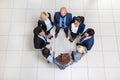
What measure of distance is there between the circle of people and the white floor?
174mm

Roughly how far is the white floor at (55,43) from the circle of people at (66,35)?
17 cm

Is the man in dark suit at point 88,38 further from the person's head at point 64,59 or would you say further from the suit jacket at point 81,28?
the person's head at point 64,59

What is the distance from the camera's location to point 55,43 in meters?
2.96

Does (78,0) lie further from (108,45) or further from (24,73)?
(24,73)

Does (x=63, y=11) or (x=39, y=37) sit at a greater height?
→ (x=63, y=11)

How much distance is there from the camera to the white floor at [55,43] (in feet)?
9.03

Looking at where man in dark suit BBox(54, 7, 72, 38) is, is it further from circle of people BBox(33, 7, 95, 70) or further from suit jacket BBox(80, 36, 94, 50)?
suit jacket BBox(80, 36, 94, 50)

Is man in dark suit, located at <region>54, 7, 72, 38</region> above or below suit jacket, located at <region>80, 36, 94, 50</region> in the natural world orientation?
above

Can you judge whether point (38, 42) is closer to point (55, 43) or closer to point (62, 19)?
point (55, 43)

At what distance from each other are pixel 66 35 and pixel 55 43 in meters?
0.22

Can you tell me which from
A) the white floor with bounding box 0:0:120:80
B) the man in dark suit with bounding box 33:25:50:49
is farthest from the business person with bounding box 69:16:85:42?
the man in dark suit with bounding box 33:25:50:49

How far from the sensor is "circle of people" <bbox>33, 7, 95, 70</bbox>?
100 inches

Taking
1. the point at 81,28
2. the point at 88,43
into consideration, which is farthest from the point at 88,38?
the point at 81,28

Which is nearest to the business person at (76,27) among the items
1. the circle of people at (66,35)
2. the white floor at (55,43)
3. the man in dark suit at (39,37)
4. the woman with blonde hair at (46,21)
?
the circle of people at (66,35)
